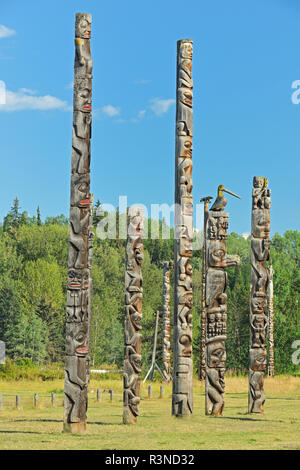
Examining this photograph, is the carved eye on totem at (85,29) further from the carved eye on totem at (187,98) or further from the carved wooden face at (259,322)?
the carved wooden face at (259,322)

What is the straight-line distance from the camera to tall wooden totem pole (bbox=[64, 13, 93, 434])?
14.3 m

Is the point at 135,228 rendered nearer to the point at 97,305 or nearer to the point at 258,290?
the point at 258,290

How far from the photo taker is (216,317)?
18734 millimetres

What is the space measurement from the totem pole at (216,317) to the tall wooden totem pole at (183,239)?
0.60 metres

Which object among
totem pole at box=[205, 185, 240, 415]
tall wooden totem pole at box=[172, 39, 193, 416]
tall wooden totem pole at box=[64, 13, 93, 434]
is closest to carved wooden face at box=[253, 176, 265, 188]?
totem pole at box=[205, 185, 240, 415]

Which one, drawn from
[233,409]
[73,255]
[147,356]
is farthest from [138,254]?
[147,356]

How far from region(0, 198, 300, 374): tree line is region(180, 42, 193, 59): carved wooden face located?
3217cm

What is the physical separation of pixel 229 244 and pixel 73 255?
287ft

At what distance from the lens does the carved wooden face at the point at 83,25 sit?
15.3 m

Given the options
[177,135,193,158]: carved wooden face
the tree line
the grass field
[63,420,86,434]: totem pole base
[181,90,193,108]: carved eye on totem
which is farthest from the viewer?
the tree line

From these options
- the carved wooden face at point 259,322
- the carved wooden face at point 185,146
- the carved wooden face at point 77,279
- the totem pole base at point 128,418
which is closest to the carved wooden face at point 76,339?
the carved wooden face at point 77,279

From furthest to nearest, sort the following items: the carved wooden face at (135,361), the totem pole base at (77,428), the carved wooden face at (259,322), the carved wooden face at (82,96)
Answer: the carved wooden face at (259,322) → the carved wooden face at (135,361) → the carved wooden face at (82,96) → the totem pole base at (77,428)

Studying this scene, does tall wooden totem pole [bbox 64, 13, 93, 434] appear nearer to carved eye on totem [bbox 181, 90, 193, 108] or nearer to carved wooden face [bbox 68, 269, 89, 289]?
carved wooden face [bbox 68, 269, 89, 289]

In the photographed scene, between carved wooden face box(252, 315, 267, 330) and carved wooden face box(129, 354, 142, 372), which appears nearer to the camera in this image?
carved wooden face box(129, 354, 142, 372)
